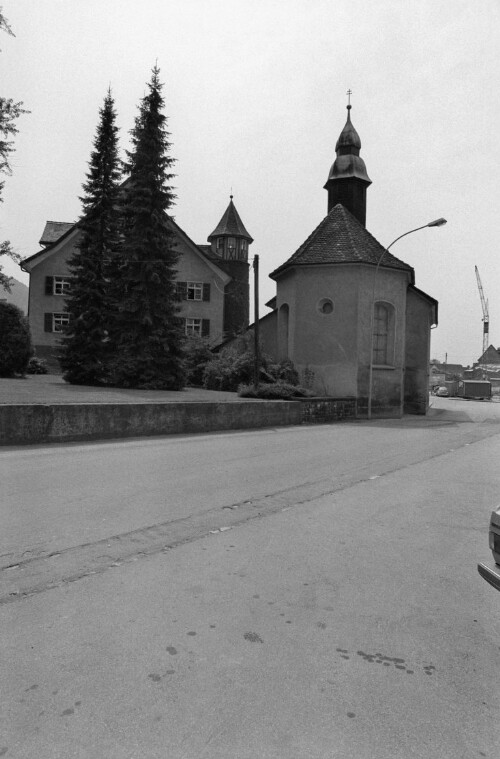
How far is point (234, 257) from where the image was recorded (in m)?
59.5

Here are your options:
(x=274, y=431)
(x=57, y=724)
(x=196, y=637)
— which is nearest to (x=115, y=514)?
(x=196, y=637)

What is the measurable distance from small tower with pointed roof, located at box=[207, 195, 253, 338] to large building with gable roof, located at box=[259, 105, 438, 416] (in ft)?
81.3

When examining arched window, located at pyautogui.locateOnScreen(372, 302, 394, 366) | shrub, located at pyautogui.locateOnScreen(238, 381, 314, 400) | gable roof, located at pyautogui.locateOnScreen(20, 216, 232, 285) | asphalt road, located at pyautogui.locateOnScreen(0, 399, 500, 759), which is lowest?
asphalt road, located at pyautogui.locateOnScreen(0, 399, 500, 759)

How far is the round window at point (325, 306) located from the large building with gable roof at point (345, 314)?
51mm

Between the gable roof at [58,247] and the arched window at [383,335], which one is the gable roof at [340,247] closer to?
the arched window at [383,335]

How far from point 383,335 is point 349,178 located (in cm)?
1109

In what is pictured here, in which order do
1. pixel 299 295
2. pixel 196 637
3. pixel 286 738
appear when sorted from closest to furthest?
pixel 286 738 → pixel 196 637 → pixel 299 295

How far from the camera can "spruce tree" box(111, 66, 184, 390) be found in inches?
907

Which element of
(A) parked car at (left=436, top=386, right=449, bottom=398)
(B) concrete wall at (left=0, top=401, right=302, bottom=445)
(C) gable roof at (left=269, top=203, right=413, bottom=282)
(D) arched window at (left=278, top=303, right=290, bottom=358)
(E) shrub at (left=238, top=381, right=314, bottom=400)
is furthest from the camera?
(A) parked car at (left=436, top=386, right=449, bottom=398)

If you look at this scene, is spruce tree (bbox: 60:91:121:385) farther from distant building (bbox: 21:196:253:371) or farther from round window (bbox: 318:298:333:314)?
round window (bbox: 318:298:333:314)

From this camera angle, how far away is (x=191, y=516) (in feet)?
20.0

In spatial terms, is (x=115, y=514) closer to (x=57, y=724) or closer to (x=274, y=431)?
(x=57, y=724)

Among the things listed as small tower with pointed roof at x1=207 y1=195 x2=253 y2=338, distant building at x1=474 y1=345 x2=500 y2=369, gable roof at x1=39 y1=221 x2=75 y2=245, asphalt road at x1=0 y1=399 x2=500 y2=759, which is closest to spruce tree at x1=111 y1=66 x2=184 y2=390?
asphalt road at x1=0 y1=399 x2=500 y2=759

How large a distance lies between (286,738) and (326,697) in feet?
1.19
